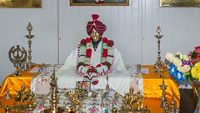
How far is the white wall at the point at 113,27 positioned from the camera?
21.7 feet

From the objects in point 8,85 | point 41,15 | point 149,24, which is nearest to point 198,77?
point 8,85

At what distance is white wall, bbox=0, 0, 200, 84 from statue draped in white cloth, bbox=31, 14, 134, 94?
5.46 feet

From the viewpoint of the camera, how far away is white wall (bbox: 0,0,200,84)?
661 cm

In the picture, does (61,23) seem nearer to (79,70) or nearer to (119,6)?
(119,6)

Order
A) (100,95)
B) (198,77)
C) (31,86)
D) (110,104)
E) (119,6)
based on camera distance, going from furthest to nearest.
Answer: (119,6)
(31,86)
(100,95)
(110,104)
(198,77)

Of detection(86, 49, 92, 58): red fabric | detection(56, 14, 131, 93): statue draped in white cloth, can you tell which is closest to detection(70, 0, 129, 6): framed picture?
detection(56, 14, 131, 93): statue draped in white cloth

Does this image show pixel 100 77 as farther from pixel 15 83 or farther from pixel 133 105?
pixel 133 105

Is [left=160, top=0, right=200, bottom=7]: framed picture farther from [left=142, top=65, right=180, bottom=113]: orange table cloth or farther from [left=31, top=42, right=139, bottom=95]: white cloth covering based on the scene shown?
[left=142, top=65, right=180, bottom=113]: orange table cloth

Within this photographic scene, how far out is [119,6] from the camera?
21.6 feet

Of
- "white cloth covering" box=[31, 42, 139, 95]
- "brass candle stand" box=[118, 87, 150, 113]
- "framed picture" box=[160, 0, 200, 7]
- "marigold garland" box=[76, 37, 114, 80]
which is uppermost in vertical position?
"framed picture" box=[160, 0, 200, 7]

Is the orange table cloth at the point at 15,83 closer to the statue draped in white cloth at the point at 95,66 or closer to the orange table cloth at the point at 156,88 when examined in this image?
the statue draped in white cloth at the point at 95,66

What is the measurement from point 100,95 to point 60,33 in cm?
324

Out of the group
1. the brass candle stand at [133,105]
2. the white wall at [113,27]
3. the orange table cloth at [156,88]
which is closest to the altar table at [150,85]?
the orange table cloth at [156,88]

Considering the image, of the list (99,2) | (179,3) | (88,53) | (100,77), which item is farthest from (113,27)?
(100,77)
